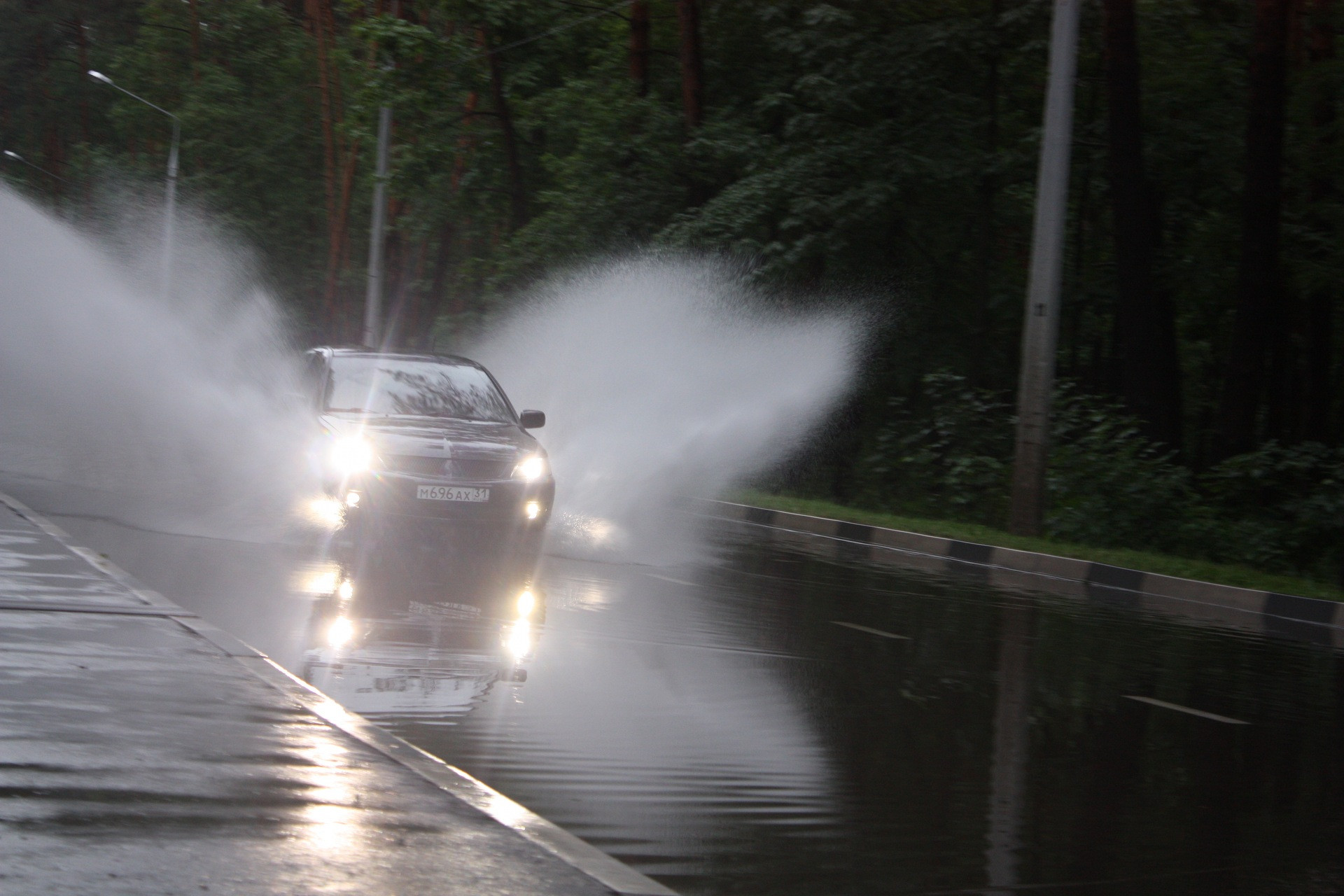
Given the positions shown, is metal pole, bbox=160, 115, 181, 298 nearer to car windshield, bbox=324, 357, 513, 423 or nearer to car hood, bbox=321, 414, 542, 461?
car windshield, bbox=324, 357, 513, 423

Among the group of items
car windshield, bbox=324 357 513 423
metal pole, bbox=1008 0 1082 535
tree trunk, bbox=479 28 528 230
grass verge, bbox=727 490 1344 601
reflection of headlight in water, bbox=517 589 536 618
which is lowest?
reflection of headlight in water, bbox=517 589 536 618

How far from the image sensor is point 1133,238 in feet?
72.2

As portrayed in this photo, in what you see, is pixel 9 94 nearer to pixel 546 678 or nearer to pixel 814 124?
pixel 814 124

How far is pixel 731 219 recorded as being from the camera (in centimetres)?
2517

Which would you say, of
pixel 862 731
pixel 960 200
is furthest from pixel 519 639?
pixel 960 200

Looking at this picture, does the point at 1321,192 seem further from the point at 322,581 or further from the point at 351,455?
the point at 322,581

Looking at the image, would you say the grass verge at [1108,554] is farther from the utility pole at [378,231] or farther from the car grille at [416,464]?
the utility pole at [378,231]

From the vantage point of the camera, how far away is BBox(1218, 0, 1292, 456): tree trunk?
21609 millimetres

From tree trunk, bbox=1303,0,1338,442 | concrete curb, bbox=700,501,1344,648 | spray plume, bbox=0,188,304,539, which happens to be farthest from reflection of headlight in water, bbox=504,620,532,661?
tree trunk, bbox=1303,0,1338,442

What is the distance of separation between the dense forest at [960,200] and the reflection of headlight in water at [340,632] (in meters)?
12.0

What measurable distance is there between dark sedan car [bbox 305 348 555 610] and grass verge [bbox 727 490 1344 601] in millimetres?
6668

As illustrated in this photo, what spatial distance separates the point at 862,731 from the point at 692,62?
22.1 metres

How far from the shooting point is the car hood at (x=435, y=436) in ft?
39.9

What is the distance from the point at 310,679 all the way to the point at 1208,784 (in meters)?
4.01
